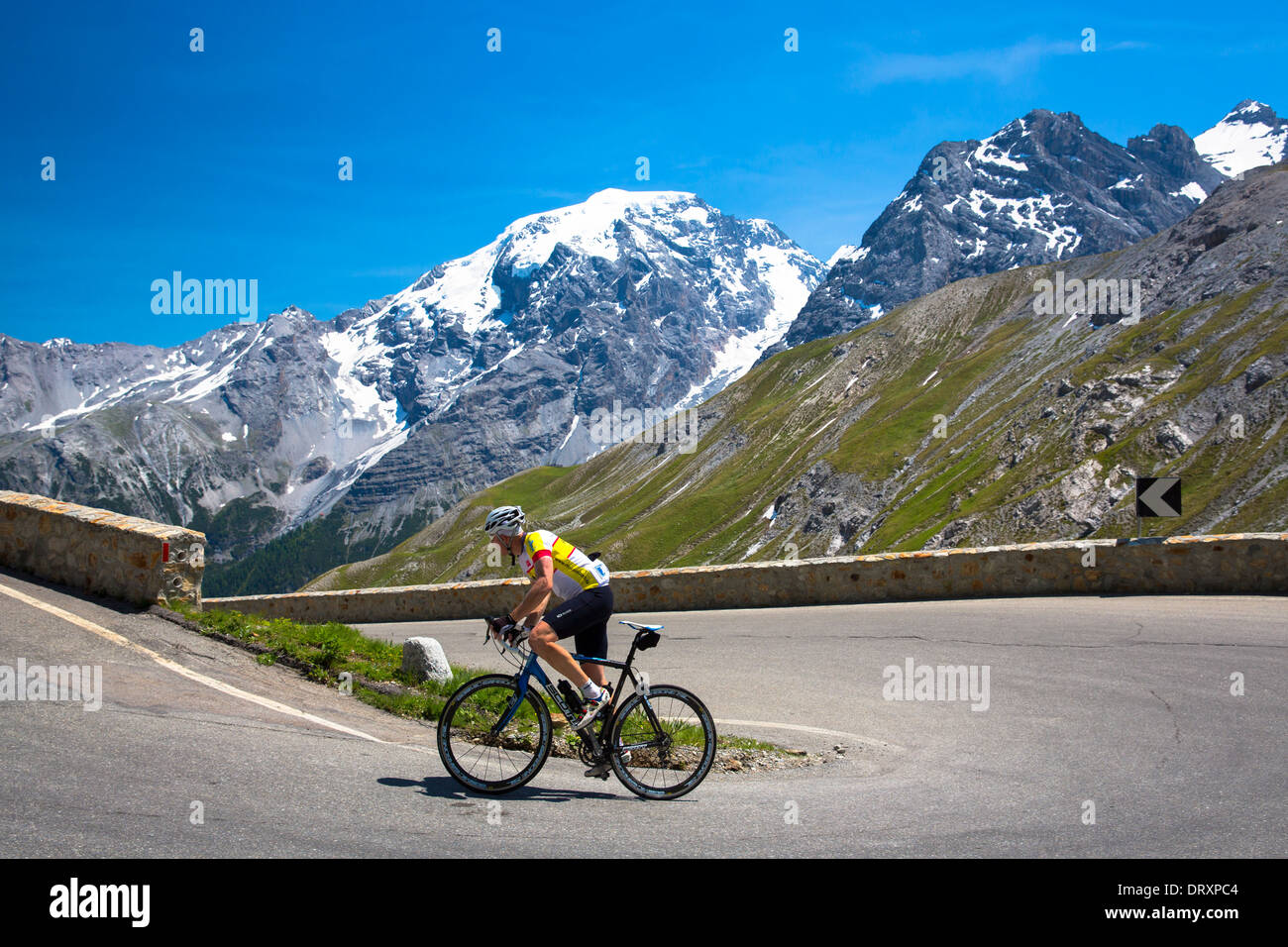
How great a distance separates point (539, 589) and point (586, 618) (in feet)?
1.61

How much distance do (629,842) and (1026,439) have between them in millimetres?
96182

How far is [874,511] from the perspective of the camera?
343 ft

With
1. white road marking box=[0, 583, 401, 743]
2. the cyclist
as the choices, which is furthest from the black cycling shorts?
white road marking box=[0, 583, 401, 743]

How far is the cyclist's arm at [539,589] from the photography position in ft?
23.7

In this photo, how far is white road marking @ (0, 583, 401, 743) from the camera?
28.9 ft

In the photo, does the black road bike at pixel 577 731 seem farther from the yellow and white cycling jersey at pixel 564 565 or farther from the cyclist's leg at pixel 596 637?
the yellow and white cycling jersey at pixel 564 565

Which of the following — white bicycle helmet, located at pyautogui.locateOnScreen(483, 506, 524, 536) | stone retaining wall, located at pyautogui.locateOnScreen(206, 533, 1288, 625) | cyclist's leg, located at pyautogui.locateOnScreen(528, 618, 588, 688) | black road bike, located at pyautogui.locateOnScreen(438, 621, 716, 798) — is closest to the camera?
cyclist's leg, located at pyautogui.locateOnScreen(528, 618, 588, 688)

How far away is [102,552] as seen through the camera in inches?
496

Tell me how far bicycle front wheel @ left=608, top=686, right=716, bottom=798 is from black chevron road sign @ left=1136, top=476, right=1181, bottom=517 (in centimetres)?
1384

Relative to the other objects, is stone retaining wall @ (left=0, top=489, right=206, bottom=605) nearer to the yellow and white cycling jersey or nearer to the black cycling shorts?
the yellow and white cycling jersey

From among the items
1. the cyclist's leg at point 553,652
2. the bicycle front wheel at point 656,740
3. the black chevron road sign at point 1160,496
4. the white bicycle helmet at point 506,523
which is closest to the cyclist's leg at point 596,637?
the cyclist's leg at point 553,652

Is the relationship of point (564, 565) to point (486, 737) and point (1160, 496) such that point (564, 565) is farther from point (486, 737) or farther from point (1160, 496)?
point (1160, 496)

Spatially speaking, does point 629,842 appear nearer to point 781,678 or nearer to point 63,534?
point 781,678

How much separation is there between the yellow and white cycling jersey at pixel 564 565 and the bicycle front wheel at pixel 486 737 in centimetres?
88
